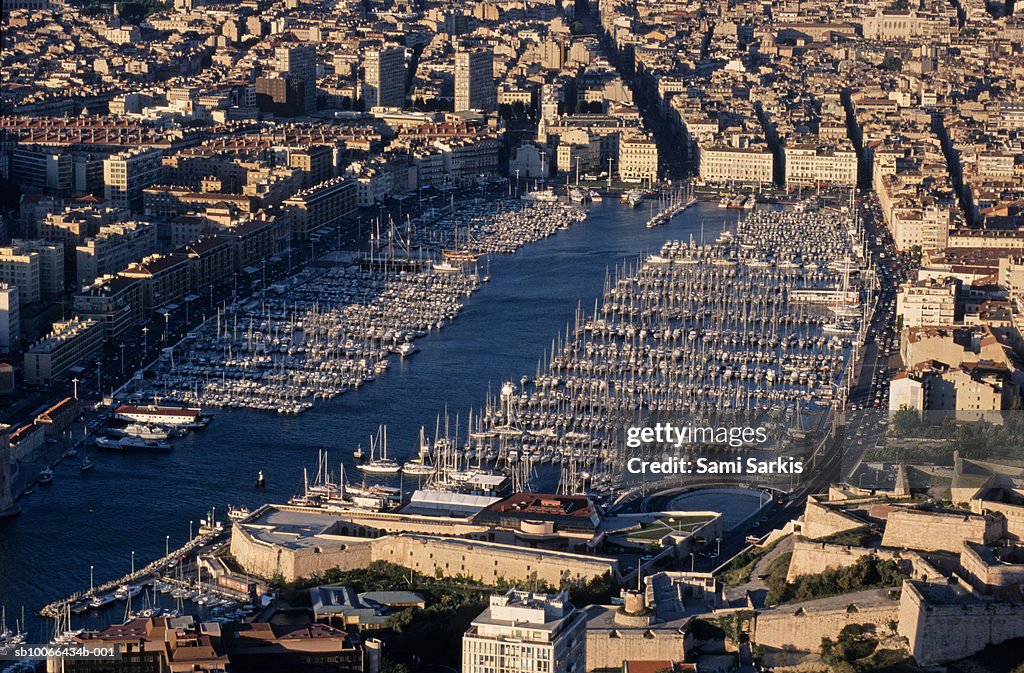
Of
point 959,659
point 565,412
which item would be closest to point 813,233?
point 565,412

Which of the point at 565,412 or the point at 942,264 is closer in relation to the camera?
Answer: the point at 565,412

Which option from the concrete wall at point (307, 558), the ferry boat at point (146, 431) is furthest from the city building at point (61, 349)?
the concrete wall at point (307, 558)

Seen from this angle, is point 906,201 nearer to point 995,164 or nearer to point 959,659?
point 995,164

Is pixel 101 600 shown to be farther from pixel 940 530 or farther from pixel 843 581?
pixel 940 530

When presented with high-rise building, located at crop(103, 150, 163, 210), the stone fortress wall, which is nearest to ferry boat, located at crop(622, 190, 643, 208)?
high-rise building, located at crop(103, 150, 163, 210)

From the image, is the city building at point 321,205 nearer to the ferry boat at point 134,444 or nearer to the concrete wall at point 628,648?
the ferry boat at point 134,444

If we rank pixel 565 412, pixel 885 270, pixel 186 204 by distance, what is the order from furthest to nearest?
pixel 186 204, pixel 885 270, pixel 565 412

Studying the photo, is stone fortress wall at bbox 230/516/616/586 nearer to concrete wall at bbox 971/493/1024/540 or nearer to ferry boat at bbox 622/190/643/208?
concrete wall at bbox 971/493/1024/540
